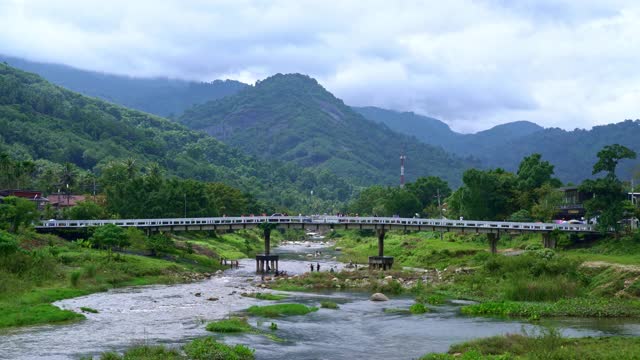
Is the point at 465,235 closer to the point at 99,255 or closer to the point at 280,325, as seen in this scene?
the point at 99,255

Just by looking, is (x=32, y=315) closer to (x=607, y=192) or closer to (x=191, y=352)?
(x=191, y=352)

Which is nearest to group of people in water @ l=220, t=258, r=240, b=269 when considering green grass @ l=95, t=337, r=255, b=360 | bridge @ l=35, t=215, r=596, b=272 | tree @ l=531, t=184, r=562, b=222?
bridge @ l=35, t=215, r=596, b=272

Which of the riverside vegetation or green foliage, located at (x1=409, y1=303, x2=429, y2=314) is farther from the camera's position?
green foliage, located at (x1=409, y1=303, x2=429, y2=314)

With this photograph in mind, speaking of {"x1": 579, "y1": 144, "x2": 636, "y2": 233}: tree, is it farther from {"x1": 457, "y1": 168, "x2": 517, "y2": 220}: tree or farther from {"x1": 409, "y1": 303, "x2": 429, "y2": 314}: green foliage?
{"x1": 409, "y1": 303, "x2": 429, "y2": 314}: green foliage

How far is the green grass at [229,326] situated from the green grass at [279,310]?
9085 mm

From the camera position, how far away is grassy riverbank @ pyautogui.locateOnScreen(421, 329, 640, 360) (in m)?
46.7

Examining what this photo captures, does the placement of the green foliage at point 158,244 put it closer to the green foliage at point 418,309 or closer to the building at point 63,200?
the building at point 63,200

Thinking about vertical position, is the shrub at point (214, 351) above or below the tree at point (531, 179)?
below

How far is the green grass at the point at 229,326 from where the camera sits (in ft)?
200

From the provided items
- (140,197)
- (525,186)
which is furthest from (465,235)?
(140,197)

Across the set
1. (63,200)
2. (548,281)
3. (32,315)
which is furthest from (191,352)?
(63,200)

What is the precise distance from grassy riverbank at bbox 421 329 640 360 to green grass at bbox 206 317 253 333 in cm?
1906

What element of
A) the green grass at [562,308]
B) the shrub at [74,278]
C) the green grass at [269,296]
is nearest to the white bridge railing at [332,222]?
the shrub at [74,278]

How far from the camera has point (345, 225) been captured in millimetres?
143500
